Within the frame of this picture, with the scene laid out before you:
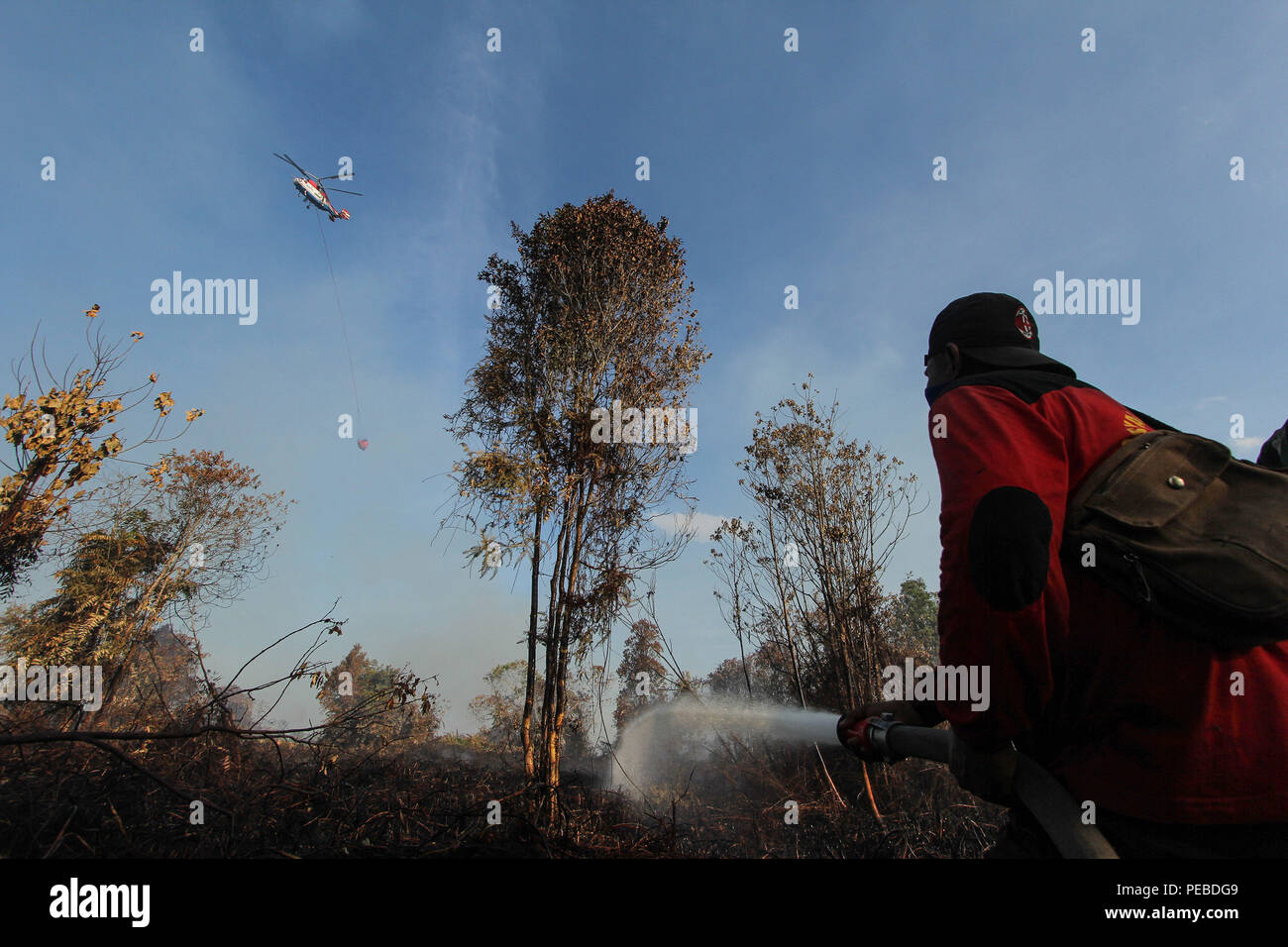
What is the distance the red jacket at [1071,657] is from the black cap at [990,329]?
338 mm

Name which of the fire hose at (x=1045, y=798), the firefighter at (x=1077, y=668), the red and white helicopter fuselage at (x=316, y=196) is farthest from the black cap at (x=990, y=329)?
the red and white helicopter fuselage at (x=316, y=196)

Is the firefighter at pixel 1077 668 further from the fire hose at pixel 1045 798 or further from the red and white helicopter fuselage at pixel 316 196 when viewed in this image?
the red and white helicopter fuselage at pixel 316 196

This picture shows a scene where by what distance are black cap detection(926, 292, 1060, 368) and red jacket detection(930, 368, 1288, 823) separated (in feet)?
1.11

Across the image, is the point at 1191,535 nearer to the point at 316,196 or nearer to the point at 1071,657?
the point at 1071,657

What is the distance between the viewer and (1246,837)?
127 cm

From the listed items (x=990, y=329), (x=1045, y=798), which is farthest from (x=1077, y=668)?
(x=990, y=329)

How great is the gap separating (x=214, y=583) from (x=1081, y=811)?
2683cm

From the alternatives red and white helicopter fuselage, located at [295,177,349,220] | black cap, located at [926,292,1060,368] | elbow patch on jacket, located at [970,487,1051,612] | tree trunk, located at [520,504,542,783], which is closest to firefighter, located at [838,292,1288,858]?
elbow patch on jacket, located at [970,487,1051,612]

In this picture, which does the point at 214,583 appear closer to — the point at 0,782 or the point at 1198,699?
the point at 0,782

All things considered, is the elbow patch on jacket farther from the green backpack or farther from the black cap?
the black cap

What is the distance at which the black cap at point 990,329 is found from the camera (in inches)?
72.7

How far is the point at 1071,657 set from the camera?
4.73 ft

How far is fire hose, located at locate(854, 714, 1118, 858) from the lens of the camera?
1375mm
